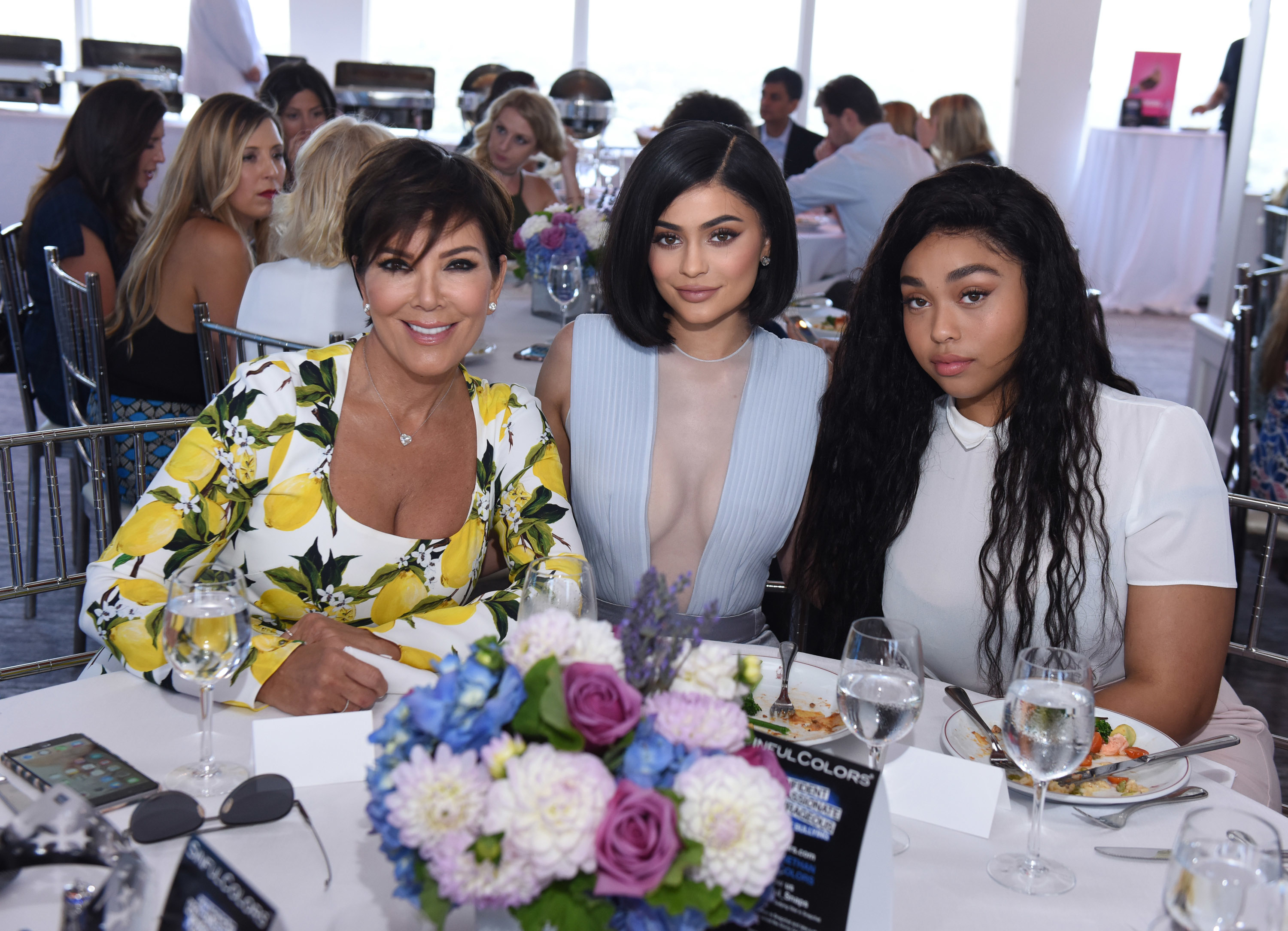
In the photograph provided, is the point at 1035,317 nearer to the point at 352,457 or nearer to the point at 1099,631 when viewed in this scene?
the point at 1099,631

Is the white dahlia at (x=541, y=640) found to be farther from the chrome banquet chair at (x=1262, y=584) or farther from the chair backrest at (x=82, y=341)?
the chair backrest at (x=82, y=341)

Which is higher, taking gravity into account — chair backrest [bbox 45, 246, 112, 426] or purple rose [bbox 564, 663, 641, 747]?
purple rose [bbox 564, 663, 641, 747]

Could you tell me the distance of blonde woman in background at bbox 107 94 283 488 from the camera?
125 inches

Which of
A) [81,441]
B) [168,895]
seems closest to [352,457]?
[168,895]

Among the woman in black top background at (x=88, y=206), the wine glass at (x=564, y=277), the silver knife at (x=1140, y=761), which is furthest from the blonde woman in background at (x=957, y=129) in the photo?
the silver knife at (x=1140, y=761)

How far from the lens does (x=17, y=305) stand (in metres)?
3.61

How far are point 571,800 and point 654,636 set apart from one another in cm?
14

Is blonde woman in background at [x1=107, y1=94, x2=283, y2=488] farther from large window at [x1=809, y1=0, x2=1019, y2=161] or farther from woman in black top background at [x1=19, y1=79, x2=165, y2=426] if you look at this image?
large window at [x1=809, y1=0, x2=1019, y2=161]

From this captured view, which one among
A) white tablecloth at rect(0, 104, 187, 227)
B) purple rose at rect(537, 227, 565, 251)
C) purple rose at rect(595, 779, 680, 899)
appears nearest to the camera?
purple rose at rect(595, 779, 680, 899)

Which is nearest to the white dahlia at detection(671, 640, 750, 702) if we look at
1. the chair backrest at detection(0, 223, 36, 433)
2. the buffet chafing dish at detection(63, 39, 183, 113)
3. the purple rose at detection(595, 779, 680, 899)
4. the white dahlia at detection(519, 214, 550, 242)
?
the purple rose at detection(595, 779, 680, 899)

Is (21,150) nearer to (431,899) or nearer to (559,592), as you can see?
(559,592)

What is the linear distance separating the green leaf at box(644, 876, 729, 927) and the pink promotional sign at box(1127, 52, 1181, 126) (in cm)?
952

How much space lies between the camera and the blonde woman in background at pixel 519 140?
5.05 meters

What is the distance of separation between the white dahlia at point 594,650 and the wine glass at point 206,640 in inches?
19.1
